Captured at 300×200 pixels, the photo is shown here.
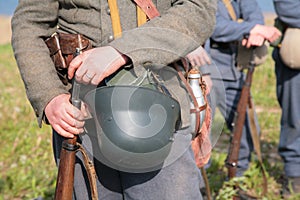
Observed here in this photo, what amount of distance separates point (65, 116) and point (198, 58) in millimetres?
495

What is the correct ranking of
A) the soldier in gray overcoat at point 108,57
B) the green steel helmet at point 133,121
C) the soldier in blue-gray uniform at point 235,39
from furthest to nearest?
the soldier in blue-gray uniform at point 235,39, the soldier in gray overcoat at point 108,57, the green steel helmet at point 133,121

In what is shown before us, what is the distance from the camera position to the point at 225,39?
3797 millimetres

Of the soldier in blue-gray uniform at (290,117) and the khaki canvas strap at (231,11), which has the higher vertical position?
the khaki canvas strap at (231,11)

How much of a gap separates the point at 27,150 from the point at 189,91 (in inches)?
148

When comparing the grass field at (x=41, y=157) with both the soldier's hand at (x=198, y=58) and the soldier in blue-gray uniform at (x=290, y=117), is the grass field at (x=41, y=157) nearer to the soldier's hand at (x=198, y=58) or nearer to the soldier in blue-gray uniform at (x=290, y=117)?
the soldier in blue-gray uniform at (x=290, y=117)

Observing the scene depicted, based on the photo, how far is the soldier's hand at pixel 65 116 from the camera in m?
1.56

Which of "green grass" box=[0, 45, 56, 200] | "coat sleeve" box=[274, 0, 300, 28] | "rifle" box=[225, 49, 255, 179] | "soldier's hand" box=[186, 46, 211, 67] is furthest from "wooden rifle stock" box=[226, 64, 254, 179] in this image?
"soldier's hand" box=[186, 46, 211, 67]

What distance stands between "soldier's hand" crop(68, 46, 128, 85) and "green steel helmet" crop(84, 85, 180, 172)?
5 cm

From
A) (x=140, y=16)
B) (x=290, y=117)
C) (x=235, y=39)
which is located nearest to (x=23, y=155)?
(x=235, y=39)

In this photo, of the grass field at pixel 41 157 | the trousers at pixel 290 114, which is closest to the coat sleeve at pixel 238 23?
the trousers at pixel 290 114

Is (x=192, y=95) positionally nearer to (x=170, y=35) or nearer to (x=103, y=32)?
(x=170, y=35)

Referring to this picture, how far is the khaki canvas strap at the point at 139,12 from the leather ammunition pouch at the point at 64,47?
4.6 inches

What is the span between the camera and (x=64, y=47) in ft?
5.90

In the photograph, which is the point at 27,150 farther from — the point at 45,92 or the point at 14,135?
the point at 45,92
